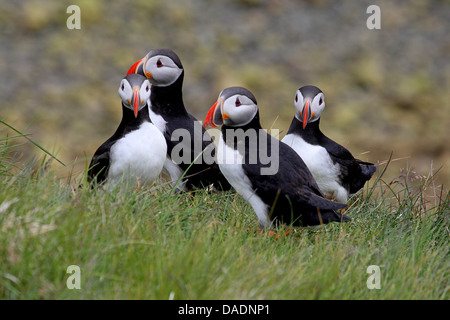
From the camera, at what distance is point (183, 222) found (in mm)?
3926

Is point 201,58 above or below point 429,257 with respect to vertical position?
above

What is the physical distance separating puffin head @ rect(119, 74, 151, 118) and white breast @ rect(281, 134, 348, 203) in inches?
47.4

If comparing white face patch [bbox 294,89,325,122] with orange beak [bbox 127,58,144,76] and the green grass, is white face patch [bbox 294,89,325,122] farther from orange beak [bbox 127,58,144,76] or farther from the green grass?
orange beak [bbox 127,58,144,76]

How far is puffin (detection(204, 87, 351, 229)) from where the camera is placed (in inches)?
160

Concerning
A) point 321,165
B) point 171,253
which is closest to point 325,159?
point 321,165

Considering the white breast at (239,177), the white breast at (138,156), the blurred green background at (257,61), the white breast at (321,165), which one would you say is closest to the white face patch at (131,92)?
the white breast at (138,156)

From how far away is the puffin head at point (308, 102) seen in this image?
477 cm

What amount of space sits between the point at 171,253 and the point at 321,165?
6.72 feet

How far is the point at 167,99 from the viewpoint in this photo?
5.12m

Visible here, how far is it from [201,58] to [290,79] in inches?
63.3

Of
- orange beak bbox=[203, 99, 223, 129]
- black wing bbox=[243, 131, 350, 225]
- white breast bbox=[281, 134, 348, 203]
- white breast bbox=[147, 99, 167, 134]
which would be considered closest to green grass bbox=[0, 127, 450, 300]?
black wing bbox=[243, 131, 350, 225]

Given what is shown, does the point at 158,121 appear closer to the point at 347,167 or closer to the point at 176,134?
the point at 176,134

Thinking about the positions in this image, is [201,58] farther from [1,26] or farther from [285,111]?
[1,26]

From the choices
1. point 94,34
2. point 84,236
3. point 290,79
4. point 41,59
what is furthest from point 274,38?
point 84,236
